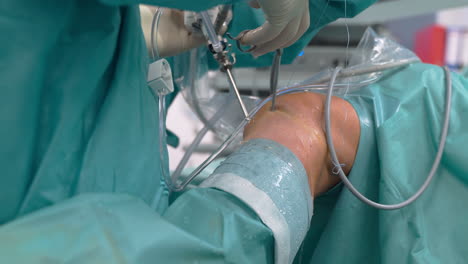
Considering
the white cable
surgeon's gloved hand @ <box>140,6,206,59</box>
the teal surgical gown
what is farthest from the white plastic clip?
the white cable

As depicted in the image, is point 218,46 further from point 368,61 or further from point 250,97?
point 368,61

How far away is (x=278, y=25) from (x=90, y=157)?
1.09 feet

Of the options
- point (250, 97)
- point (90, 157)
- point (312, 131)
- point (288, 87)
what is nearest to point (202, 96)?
point (250, 97)

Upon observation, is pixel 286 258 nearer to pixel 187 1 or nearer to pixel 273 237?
pixel 273 237

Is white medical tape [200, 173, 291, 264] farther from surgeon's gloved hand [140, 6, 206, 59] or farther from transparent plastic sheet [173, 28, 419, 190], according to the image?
surgeon's gloved hand [140, 6, 206, 59]

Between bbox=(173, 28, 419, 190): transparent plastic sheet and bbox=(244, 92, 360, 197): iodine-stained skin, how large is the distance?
0.05 m

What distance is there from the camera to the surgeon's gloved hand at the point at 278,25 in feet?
1.70

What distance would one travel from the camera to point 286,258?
1.68 feet

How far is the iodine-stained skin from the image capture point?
62 cm

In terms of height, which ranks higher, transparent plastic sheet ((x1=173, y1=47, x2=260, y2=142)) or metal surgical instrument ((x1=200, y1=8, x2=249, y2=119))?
metal surgical instrument ((x1=200, y1=8, x2=249, y2=119))

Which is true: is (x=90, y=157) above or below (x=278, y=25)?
below

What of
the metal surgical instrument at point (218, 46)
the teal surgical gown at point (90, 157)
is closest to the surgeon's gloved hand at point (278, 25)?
the metal surgical instrument at point (218, 46)

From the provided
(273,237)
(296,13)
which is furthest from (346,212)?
Result: (296,13)

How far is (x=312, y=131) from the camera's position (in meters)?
0.65
